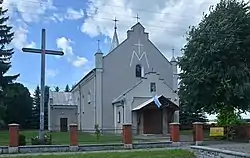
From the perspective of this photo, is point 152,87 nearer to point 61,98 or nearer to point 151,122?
point 151,122

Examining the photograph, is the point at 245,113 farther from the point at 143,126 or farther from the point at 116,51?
the point at 116,51

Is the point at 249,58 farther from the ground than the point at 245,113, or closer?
farther from the ground

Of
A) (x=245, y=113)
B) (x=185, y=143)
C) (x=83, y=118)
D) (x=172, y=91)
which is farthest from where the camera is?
(x=83, y=118)

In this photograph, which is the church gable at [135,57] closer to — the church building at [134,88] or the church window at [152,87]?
the church building at [134,88]

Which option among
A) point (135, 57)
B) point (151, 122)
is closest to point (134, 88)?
point (151, 122)

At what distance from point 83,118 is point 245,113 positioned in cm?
2336

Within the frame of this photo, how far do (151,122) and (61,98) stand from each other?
21409 millimetres

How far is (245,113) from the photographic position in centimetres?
2639

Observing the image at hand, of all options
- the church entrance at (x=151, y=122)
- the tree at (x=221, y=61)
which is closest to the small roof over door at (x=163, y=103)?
the church entrance at (x=151, y=122)

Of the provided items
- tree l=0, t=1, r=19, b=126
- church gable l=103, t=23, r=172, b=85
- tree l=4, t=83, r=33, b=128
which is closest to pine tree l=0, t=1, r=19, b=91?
tree l=0, t=1, r=19, b=126

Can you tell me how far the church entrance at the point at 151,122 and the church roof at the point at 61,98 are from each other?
18.0 m

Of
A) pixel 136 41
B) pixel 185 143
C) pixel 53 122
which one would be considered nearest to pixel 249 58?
pixel 185 143

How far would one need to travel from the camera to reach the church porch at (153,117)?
34125 millimetres

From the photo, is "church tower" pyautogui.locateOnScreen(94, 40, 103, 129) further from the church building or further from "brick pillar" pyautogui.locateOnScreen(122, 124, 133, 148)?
"brick pillar" pyautogui.locateOnScreen(122, 124, 133, 148)
